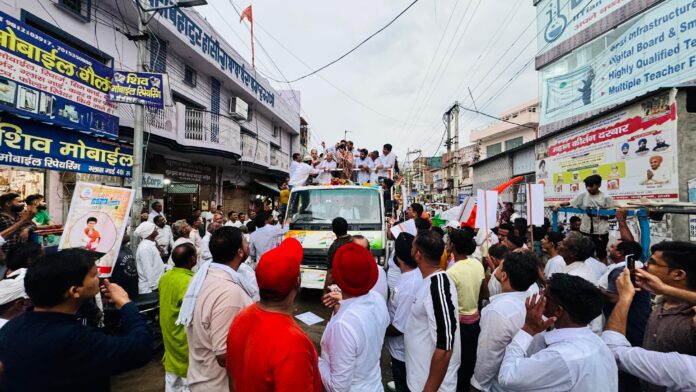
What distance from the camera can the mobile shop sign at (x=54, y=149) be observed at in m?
4.64

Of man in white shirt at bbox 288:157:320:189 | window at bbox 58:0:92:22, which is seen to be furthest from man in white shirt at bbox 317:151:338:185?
window at bbox 58:0:92:22

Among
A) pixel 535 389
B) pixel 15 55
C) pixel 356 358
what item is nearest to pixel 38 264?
pixel 356 358

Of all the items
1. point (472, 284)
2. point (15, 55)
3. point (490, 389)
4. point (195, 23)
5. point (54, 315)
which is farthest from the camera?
point (195, 23)

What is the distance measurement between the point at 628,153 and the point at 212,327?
398 inches

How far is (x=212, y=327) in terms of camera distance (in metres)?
2.10

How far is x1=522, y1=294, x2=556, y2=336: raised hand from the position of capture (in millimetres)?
1823

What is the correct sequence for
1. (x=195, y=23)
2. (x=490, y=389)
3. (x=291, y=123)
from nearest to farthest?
1. (x=490, y=389)
2. (x=195, y=23)
3. (x=291, y=123)

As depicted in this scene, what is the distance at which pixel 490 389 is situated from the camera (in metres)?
2.35

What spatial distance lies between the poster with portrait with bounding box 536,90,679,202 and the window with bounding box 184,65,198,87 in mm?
14148

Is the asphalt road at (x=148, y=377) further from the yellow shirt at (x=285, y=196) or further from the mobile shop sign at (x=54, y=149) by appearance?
the yellow shirt at (x=285, y=196)

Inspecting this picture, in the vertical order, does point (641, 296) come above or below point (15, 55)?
below

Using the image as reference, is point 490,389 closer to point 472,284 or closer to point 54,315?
point 472,284

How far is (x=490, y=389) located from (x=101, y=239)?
3737 millimetres

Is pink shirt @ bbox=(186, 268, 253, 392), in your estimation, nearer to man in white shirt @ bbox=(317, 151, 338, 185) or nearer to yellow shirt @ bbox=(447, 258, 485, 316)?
yellow shirt @ bbox=(447, 258, 485, 316)
